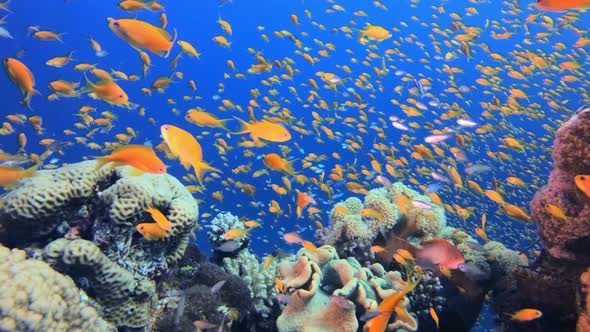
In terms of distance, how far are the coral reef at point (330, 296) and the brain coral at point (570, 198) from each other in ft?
6.48

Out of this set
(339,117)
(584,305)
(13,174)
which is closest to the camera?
(584,305)

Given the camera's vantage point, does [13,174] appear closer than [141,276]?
Yes

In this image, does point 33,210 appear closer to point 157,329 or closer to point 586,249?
point 157,329

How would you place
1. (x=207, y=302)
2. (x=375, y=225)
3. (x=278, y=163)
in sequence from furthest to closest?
(x=375, y=225) → (x=278, y=163) → (x=207, y=302)

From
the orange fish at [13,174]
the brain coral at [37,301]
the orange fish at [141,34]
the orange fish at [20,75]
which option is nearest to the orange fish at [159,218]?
the brain coral at [37,301]

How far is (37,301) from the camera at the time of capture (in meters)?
3.07

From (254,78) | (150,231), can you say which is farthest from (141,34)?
(254,78)

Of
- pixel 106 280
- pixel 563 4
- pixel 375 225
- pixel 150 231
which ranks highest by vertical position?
pixel 563 4

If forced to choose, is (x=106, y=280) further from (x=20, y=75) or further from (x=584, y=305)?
(x=584, y=305)

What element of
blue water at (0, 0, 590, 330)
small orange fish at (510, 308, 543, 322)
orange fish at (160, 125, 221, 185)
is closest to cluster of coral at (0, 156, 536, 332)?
small orange fish at (510, 308, 543, 322)

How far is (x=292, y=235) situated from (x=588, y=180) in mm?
3809

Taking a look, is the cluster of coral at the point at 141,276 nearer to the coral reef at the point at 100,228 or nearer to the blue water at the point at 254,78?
the coral reef at the point at 100,228

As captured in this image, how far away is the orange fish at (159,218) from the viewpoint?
3.99 meters

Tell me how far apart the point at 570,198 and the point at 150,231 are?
16.3 ft
